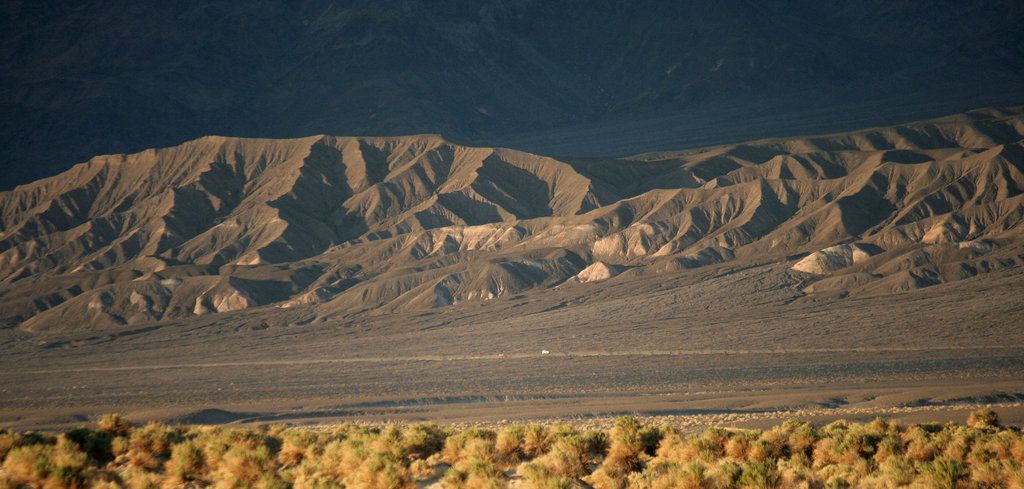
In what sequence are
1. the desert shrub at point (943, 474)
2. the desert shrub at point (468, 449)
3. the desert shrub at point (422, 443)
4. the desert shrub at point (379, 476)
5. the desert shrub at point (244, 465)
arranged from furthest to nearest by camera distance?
1. the desert shrub at point (422, 443)
2. the desert shrub at point (468, 449)
3. the desert shrub at point (244, 465)
4. the desert shrub at point (379, 476)
5. the desert shrub at point (943, 474)

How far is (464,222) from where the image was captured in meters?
113

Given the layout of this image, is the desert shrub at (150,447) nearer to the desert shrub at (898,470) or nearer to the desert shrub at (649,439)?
the desert shrub at (649,439)

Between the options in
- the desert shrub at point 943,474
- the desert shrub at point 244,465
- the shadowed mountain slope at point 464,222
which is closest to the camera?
the desert shrub at point 943,474

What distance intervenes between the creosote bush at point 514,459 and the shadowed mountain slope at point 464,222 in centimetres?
6092

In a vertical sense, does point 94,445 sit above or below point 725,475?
above

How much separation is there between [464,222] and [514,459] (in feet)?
323

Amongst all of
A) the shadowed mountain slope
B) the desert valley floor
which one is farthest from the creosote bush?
the shadowed mountain slope

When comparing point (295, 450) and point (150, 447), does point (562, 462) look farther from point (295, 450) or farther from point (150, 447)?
point (150, 447)

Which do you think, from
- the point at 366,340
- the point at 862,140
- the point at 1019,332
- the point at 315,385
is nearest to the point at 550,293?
the point at 366,340

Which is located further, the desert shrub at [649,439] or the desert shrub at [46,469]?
the desert shrub at [649,439]

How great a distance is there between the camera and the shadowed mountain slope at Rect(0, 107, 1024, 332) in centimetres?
8700

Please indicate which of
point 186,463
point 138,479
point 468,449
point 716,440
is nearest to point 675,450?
point 716,440

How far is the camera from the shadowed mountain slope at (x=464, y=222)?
8700 centimetres

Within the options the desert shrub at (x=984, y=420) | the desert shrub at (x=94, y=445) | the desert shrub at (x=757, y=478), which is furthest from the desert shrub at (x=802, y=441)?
the desert shrub at (x=94, y=445)
